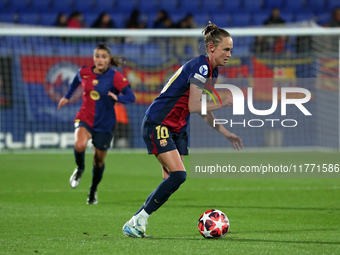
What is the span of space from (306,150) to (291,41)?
10.6 ft

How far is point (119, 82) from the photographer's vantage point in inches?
369

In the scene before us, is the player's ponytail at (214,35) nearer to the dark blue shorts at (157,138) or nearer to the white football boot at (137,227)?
the dark blue shorts at (157,138)

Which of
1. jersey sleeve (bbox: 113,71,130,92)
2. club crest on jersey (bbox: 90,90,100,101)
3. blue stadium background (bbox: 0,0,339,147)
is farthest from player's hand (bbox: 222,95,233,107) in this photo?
blue stadium background (bbox: 0,0,339,147)

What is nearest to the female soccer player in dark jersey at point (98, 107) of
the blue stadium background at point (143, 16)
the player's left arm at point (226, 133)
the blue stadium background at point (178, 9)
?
the player's left arm at point (226, 133)

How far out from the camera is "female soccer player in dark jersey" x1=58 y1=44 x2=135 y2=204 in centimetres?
909

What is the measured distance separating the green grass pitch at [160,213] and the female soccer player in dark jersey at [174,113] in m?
0.33

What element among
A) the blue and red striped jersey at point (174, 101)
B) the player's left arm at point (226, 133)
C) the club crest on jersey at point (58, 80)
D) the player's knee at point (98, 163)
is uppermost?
the blue and red striped jersey at point (174, 101)

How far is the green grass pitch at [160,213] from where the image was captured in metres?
5.54

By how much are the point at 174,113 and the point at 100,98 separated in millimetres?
3430

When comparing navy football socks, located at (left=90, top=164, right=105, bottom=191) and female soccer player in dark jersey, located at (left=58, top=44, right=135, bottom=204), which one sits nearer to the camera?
navy football socks, located at (left=90, top=164, right=105, bottom=191)

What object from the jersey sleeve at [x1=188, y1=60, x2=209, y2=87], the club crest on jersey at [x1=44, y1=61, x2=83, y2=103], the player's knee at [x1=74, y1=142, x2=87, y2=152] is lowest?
the club crest on jersey at [x1=44, y1=61, x2=83, y2=103]

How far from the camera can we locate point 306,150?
18.1 meters

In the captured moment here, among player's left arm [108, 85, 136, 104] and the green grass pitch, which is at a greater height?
player's left arm [108, 85, 136, 104]

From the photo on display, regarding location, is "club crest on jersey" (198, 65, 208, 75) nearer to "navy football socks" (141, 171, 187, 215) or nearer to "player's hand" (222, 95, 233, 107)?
"player's hand" (222, 95, 233, 107)
